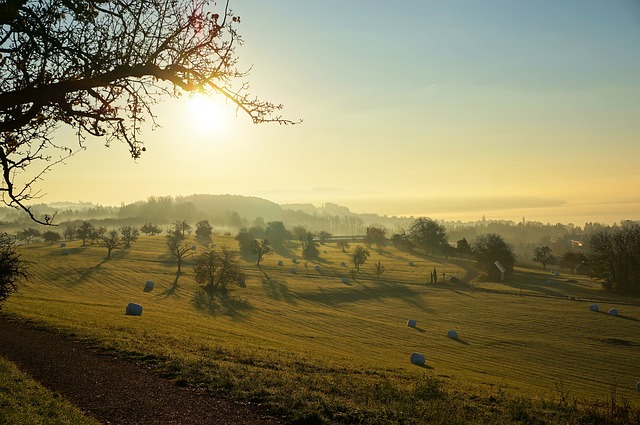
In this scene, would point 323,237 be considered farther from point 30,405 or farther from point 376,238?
point 30,405

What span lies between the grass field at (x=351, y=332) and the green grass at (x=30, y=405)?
3593mm

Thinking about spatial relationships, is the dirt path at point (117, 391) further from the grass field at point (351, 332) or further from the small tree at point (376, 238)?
the small tree at point (376, 238)

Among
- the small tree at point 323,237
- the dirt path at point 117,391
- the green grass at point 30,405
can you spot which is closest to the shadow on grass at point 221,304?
the dirt path at point 117,391

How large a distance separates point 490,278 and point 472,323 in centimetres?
4449

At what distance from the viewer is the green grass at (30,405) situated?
9023mm

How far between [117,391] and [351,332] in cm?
3439

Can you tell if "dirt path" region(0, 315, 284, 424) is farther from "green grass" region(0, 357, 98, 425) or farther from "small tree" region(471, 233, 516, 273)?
"small tree" region(471, 233, 516, 273)

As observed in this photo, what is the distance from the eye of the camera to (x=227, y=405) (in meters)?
11.1

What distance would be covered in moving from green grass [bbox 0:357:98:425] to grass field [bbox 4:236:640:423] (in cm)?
359

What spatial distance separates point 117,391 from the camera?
1169 centimetres

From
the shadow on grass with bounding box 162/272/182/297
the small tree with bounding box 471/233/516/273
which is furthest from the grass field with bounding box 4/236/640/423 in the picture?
the small tree with bounding box 471/233/516/273

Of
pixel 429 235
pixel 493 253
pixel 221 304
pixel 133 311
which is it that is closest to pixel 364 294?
pixel 221 304

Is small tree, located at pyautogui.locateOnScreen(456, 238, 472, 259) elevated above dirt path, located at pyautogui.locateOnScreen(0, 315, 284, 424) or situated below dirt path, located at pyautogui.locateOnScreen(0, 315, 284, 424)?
above

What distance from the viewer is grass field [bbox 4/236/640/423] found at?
13.8m
